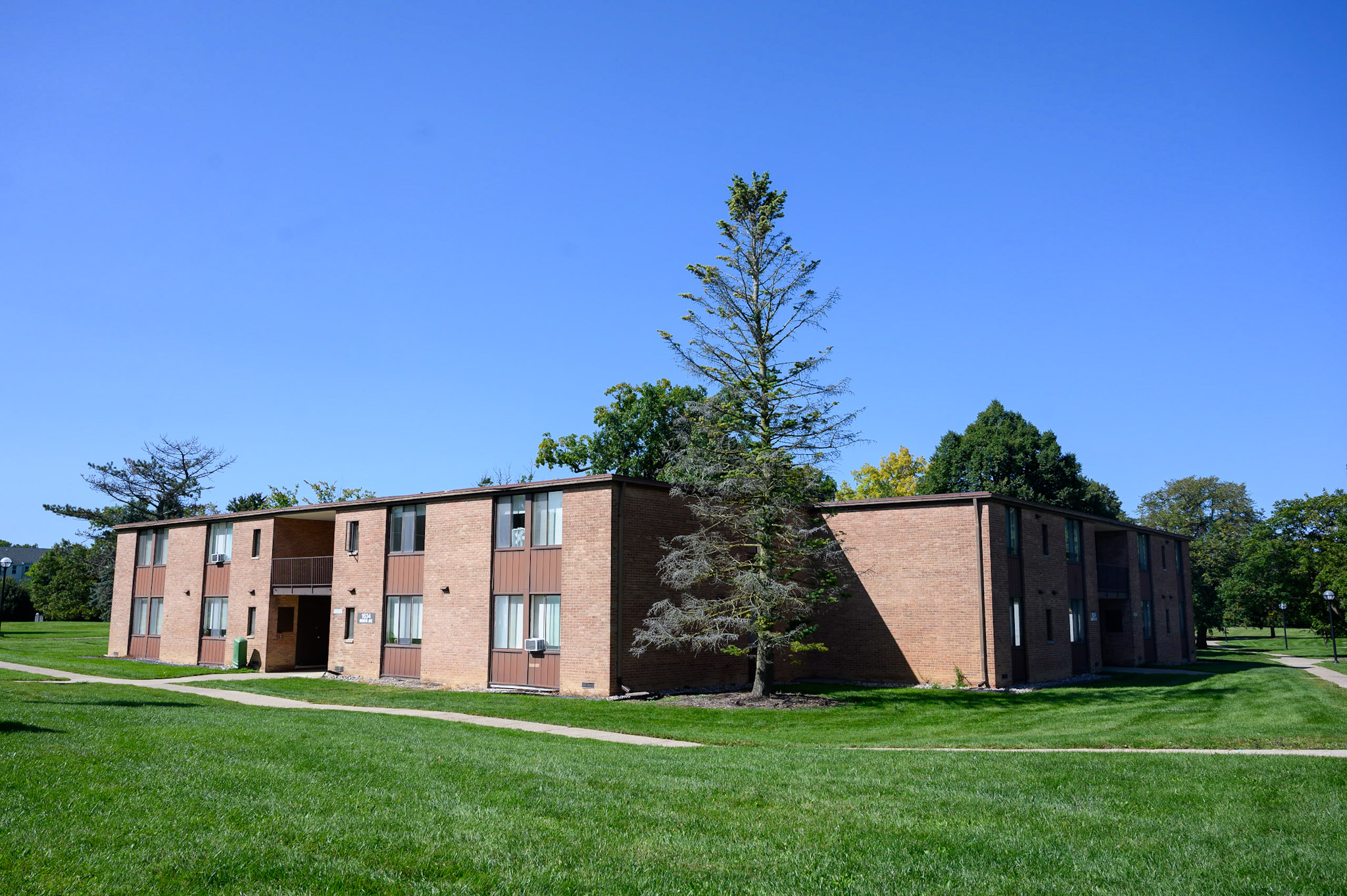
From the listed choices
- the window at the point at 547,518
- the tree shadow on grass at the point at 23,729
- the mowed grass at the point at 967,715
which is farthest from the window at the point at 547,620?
the tree shadow on grass at the point at 23,729

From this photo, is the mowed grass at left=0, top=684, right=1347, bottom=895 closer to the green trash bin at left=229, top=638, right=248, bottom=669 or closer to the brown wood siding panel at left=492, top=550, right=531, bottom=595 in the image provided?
the brown wood siding panel at left=492, top=550, right=531, bottom=595

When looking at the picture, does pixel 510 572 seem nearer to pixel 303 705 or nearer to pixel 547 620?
pixel 547 620

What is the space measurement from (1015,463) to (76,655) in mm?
48872

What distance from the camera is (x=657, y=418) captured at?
52.9m

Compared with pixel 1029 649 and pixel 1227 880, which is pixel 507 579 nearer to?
pixel 1029 649

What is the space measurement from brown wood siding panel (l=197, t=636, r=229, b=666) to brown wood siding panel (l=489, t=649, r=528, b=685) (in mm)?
14109

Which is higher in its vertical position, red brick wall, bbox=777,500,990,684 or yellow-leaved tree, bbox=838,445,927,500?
yellow-leaved tree, bbox=838,445,927,500

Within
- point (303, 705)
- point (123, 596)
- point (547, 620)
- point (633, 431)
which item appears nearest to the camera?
point (303, 705)

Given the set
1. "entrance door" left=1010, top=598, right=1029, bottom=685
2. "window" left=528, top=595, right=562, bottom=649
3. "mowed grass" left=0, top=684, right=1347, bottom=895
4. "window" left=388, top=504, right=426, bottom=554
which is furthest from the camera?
"window" left=388, top=504, right=426, bottom=554

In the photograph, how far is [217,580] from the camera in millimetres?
36125

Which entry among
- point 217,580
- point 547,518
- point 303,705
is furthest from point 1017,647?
point 217,580

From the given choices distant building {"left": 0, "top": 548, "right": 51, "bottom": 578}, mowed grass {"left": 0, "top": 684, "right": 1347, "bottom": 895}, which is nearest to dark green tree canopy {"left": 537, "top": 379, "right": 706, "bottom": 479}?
mowed grass {"left": 0, "top": 684, "right": 1347, "bottom": 895}

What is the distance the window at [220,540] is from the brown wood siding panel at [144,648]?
16.9 ft

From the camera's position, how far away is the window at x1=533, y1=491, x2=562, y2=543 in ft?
85.0
